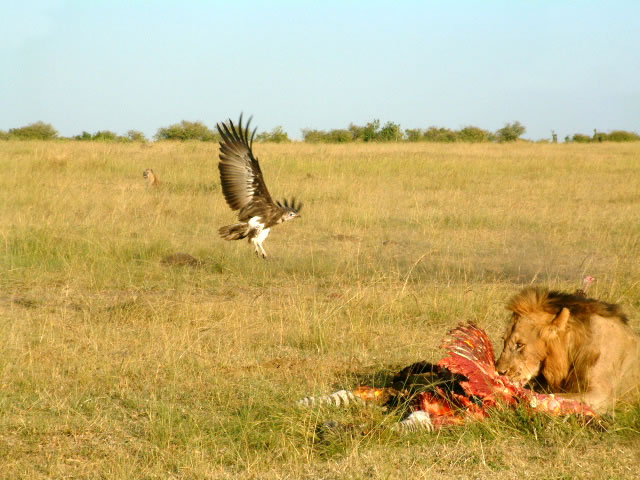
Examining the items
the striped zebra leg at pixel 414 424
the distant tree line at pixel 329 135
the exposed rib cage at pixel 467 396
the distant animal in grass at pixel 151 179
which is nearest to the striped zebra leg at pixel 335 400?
the exposed rib cage at pixel 467 396

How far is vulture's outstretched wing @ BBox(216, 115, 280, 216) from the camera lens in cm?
738

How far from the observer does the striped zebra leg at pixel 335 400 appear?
3.83m

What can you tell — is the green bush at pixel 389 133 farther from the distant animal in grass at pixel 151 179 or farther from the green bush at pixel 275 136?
the distant animal in grass at pixel 151 179

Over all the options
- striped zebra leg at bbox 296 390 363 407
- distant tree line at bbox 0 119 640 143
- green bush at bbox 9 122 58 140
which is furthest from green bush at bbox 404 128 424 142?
striped zebra leg at bbox 296 390 363 407

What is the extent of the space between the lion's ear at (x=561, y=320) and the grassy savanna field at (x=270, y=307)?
407mm

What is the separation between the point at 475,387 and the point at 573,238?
6.80 m

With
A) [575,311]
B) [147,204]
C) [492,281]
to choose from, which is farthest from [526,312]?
[147,204]

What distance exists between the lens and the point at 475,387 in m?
3.47

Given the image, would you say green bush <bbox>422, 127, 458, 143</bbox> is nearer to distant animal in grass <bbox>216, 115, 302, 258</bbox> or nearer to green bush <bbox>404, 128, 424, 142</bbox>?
green bush <bbox>404, 128, 424, 142</bbox>

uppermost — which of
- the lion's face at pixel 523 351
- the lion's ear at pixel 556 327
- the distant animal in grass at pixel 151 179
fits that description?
the distant animal in grass at pixel 151 179

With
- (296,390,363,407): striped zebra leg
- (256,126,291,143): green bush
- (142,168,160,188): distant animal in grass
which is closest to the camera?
(296,390,363,407): striped zebra leg

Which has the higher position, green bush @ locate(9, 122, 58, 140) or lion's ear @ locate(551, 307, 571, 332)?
green bush @ locate(9, 122, 58, 140)

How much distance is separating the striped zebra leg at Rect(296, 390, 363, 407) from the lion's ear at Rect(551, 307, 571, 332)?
102 centimetres

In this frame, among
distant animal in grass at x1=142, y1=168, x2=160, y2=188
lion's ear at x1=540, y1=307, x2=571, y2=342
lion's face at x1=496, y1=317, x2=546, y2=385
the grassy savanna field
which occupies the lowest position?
the grassy savanna field
